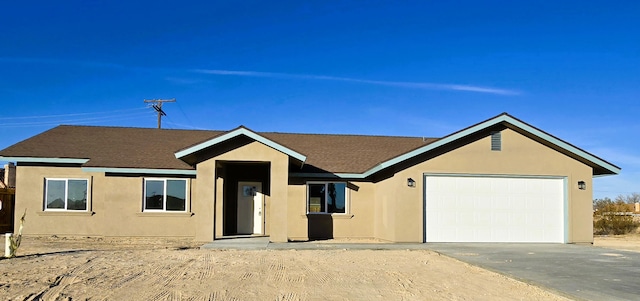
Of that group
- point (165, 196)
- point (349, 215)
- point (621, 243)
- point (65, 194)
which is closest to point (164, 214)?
point (165, 196)

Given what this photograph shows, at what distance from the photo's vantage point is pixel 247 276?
11.5 meters

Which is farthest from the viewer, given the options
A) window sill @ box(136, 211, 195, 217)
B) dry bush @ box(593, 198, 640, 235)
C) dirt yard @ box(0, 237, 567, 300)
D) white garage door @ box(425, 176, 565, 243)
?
dry bush @ box(593, 198, 640, 235)

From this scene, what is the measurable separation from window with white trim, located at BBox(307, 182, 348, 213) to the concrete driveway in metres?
4.17

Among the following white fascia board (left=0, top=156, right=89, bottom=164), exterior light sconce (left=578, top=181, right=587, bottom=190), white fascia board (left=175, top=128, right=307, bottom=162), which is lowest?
exterior light sconce (left=578, top=181, right=587, bottom=190)

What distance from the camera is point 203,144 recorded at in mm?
18297

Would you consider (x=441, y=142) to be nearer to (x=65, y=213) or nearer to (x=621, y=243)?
(x=621, y=243)

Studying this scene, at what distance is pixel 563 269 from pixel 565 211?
779 cm

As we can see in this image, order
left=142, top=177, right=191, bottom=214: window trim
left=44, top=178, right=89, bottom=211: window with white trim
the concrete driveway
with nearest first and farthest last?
1. the concrete driveway
2. left=142, top=177, right=191, bottom=214: window trim
3. left=44, top=178, right=89, bottom=211: window with white trim

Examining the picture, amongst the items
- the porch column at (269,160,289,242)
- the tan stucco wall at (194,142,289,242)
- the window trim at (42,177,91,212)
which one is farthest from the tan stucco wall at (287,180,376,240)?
the window trim at (42,177,91,212)

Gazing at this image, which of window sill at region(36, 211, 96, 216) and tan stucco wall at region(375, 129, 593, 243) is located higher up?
tan stucco wall at region(375, 129, 593, 243)

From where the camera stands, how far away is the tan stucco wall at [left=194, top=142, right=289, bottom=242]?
18.8 metres

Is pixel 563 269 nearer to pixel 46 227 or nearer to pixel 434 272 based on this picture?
pixel 434 272

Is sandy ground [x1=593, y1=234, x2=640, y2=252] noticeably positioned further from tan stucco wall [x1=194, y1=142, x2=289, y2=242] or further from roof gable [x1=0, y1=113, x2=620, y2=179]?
tan stucco wall [x1=194, y1=142, x2=289, y2=242]

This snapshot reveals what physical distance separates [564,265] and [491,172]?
21.2 feet
